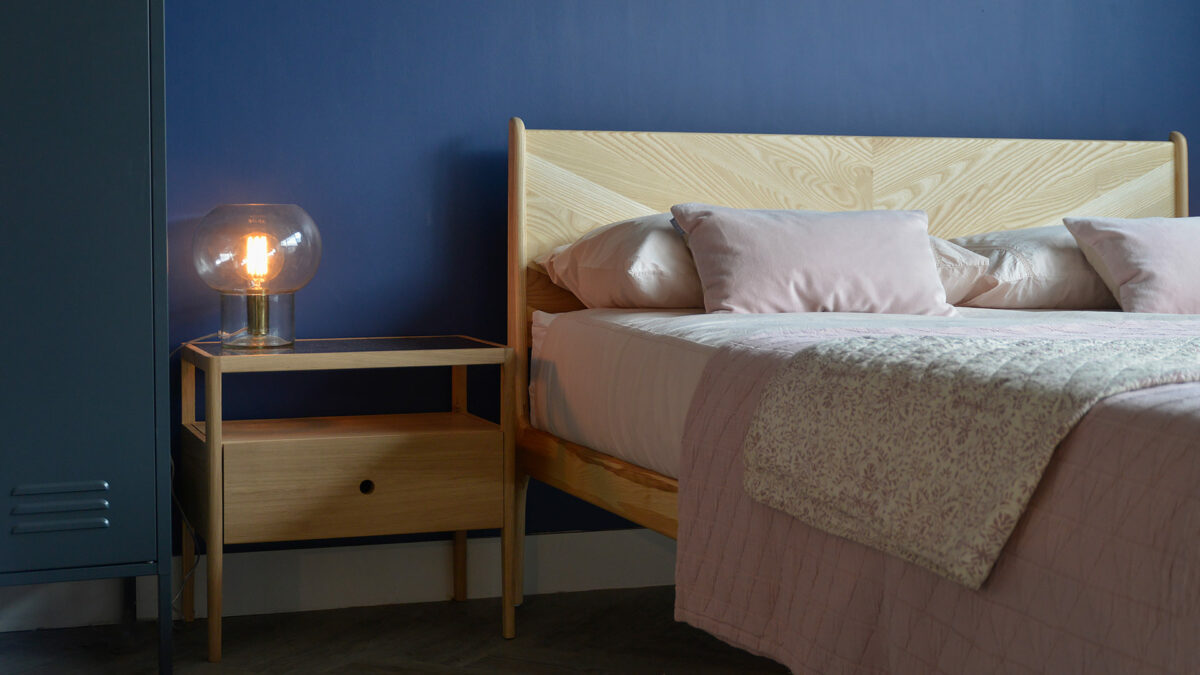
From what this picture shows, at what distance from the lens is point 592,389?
1.95 m

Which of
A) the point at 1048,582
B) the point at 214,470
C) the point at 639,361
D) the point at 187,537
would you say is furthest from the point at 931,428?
the point at 187,537

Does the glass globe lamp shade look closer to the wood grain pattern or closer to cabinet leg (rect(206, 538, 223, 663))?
cabinet leg (rect(206, 538, 223, 663))

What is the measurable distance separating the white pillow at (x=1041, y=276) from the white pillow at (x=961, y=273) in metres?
0.02

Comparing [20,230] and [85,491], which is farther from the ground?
[20,230]

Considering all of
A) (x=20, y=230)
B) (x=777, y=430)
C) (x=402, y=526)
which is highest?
(x=20, y=230)

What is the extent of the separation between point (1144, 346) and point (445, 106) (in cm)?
160

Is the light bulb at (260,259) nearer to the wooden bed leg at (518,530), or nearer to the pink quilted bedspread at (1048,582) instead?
the wooden bed leg at (518,530)

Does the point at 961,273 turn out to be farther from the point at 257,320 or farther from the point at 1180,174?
the point at 257,320

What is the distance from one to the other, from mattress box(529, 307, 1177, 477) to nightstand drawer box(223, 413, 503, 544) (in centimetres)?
18

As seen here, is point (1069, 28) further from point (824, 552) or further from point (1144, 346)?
point (824, 552)

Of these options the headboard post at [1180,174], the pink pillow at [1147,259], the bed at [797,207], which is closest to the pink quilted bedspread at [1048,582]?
the bed at [797,207]

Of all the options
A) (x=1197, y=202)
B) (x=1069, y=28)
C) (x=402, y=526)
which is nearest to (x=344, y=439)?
(x=402, y=526)

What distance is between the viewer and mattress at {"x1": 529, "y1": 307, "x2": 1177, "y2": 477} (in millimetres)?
1648

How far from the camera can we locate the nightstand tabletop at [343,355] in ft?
6.31
